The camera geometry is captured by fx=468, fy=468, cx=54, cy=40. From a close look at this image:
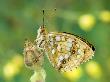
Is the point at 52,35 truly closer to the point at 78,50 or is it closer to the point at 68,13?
the point at 78,50

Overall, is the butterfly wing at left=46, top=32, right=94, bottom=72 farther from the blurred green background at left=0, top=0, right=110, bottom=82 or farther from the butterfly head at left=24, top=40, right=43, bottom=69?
the blurred green background at left=0, top=0, right=110, bottom=82

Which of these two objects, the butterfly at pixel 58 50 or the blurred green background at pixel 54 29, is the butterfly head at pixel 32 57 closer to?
the butterfly at pixel 58 50

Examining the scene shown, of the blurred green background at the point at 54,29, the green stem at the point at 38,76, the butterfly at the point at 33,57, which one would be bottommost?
the blurred green background at the point at 54,29

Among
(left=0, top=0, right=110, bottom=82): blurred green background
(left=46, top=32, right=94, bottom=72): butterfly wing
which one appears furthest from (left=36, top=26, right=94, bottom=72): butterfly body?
(left=0, top=0, right=110, bottom=82): blurred green background

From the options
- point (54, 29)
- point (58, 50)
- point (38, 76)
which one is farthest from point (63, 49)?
point (54, 29)

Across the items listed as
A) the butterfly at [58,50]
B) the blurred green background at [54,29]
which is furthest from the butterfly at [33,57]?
the blurred green background at [54,29]

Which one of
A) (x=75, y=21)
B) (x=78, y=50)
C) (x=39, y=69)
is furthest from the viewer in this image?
(x=75, y=21)

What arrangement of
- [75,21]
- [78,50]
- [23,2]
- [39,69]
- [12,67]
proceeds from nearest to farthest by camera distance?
[39,69], [78,50], [12,67], [75,21], [23,2]

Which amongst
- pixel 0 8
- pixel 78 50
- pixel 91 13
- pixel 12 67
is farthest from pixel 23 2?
pixel 78 50
